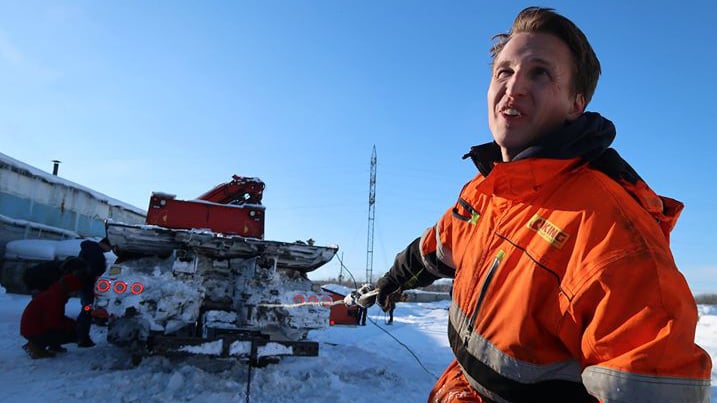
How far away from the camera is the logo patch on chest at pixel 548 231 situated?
1.03 metres

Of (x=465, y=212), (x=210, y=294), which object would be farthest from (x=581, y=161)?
(x=210, y=294)

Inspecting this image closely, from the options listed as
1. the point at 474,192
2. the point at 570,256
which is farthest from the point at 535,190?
the point at 474,192

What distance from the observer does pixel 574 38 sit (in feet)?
4.39

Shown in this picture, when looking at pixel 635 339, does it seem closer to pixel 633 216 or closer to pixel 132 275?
pixel 633 216

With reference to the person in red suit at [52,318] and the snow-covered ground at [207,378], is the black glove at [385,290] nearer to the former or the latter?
the snow-covered ground at [207,378]

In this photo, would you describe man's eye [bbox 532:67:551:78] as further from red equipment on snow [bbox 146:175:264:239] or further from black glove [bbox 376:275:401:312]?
red equipment on snow [bbox 146:175:264:239]

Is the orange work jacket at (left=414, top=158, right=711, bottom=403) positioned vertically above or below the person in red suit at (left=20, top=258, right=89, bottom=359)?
above

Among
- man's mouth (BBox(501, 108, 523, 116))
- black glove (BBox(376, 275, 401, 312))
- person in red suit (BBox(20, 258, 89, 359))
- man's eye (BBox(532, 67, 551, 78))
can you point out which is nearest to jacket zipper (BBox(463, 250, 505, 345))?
man's mouth (BBox(501, 108, 523, 116))

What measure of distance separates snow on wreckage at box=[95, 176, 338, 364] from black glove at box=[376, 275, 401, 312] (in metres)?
2.11

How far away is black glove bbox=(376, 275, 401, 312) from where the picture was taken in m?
2.42

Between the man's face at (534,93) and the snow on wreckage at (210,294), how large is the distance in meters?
3.57

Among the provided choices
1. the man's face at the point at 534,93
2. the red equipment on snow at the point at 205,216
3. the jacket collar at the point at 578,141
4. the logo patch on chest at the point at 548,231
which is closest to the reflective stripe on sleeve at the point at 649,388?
the logo patch on chest at the point at 548,231

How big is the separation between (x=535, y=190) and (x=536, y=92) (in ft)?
1.00

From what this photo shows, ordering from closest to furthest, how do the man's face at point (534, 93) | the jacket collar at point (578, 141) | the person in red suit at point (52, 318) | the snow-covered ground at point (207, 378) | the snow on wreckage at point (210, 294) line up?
1. the jacket collar at point (578, 141)
2. the man's face at point (534, 93)
3. the snow-covered ground at point (207, 378)
4. the snow on wreckage at point (210, 294)
5. the person in red suit at point (52, 318)
